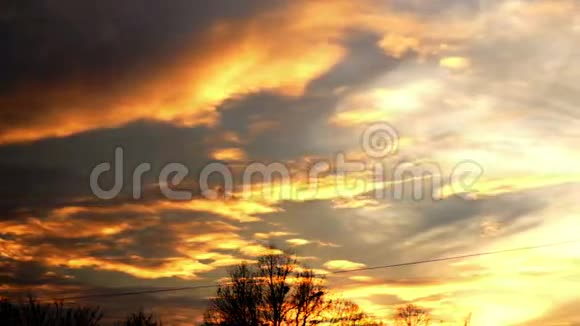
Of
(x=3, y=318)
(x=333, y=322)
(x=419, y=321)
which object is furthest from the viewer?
(x=419, y=321)

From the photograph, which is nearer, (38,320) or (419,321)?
(38,320)

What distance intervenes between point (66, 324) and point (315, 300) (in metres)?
25.1

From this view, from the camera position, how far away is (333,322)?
7919 centimetres

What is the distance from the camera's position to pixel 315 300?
77188 millimetres

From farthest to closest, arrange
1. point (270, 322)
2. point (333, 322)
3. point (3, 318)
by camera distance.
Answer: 1. point (333, 322)
2. point (270, 322)
3. point (3, 318)

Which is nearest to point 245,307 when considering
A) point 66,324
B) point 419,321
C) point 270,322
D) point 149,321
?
point 270,322

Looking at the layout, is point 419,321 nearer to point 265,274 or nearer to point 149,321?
point 265,274

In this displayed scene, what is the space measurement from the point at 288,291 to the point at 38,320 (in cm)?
2507

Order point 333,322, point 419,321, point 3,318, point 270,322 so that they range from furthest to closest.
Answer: point 419,321 < point 333,322 < point 270,322 < point 3,318

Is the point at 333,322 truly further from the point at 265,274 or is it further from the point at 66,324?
the point at 66,324

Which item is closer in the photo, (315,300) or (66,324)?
(66,324)

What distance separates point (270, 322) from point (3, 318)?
24399 mm

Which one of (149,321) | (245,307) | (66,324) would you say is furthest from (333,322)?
(66,324)

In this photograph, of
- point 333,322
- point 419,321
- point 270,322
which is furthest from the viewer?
point 419,321
